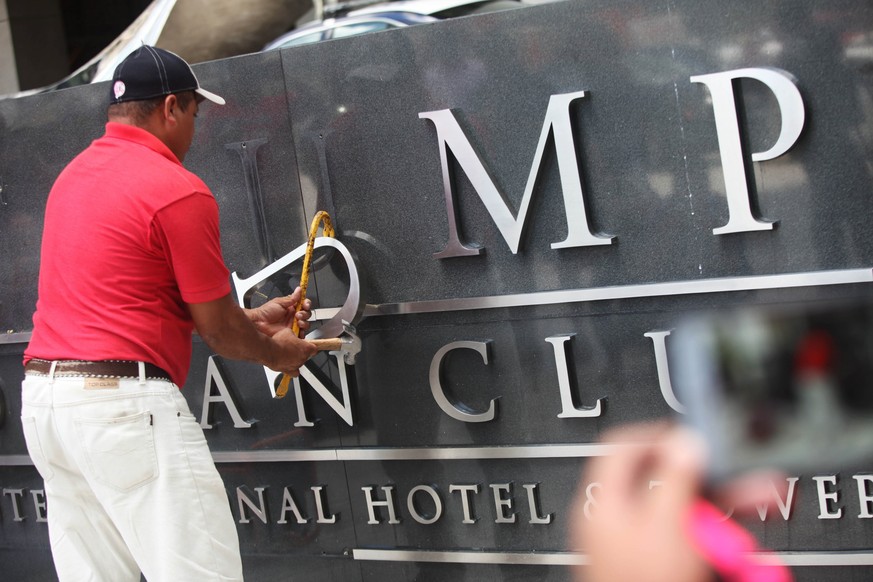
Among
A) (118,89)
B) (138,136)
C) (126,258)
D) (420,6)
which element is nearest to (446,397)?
(126,258)

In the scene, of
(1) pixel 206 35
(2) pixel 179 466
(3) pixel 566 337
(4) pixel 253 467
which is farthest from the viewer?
(1) pixel 206 35

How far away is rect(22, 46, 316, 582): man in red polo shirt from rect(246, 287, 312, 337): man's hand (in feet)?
1.27

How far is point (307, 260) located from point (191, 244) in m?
0.76

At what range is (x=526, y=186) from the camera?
3.52 m

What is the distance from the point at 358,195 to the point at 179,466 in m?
1.18

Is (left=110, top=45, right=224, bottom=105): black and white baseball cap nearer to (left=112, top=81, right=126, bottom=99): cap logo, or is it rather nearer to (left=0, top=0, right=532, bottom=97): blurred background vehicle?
(left=112, top=81, right=126, bottom=99): cap logo

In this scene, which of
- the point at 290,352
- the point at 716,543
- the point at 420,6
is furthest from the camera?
the point at 420,6

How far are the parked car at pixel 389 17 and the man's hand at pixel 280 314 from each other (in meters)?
1.17

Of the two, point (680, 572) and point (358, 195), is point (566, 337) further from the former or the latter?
point (680, 572)

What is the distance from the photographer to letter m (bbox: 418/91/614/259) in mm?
3434

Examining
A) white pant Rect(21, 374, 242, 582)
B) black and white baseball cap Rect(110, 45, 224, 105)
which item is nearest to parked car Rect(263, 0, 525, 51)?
black and white baseball cap Rect(110, 45, 224, 105)

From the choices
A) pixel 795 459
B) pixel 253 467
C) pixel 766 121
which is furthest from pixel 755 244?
pixel 795 459

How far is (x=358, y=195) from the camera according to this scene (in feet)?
12.6

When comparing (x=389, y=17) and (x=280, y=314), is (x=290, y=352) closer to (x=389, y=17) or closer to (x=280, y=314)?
(x=280, y=314)
